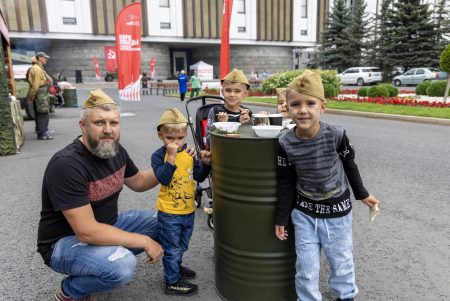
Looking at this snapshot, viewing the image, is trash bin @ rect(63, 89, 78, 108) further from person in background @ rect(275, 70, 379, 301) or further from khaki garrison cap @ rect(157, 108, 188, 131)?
person in background @ rect(275, 70, 379, 301)

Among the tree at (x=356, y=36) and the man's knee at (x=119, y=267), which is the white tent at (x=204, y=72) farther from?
the man's knee at (x=119, y=267)

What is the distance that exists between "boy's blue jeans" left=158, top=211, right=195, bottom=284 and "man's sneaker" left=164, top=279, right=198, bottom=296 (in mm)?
37

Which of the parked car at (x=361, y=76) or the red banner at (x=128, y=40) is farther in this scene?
the parked car at (x=361, y=76)

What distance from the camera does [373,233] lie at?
13.2ft

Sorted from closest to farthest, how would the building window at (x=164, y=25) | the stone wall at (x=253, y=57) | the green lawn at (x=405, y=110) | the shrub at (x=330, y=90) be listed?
the green lawn at (x=405, y=110), the shrub at (x=330, y=90), the building window at (x=164, y=25), the stone wall at (x=253, y=57)

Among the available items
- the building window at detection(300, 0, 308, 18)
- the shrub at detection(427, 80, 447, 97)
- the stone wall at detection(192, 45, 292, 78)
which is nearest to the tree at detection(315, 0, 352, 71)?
the stone wall at detection(192, 45, 292, 78)

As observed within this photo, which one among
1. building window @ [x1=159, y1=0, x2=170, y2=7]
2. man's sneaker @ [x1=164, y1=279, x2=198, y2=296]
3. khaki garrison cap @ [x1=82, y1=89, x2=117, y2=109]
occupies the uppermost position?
building window @ [x1=159, y1=0, x2=170, y2=7]

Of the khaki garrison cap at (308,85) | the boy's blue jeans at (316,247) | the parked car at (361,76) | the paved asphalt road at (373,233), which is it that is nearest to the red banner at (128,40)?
the paved asphalt road at (373,233)

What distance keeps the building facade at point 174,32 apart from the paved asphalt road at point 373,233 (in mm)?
32265

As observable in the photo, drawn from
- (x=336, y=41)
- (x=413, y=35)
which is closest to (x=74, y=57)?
(x=336, y=41)

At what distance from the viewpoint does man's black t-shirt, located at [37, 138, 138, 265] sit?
7.72ft

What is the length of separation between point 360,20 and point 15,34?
107ft

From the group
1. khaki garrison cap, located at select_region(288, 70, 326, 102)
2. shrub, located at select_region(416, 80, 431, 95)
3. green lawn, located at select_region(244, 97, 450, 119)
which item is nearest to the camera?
khaki garrison cap, located at select_region(288, 70, 326, 102)

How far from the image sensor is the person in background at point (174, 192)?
279 cm
